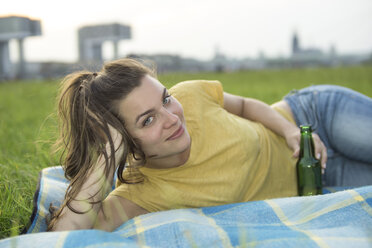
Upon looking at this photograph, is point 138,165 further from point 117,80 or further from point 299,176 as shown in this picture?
point 299,176

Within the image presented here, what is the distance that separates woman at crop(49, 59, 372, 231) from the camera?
5.58 feet

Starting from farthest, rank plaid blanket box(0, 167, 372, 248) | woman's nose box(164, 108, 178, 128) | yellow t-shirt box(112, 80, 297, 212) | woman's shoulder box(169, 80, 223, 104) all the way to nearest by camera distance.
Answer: woman's shoulder box(169, 80, 223, 104) → yellow t-shirt box(112, 80, 297, 212) → woman's nose box(164, 108, 178, 128) → plaid blanket box(0, 167, 372, 248)

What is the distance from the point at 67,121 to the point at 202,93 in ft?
2.62

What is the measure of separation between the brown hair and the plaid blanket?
28 centimetres

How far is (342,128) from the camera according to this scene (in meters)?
2.46

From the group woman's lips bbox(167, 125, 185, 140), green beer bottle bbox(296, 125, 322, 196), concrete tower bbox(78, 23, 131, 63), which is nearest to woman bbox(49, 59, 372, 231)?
woman's lips bbox(167, 125, 185, 140)

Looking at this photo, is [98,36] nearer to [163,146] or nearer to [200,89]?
[200,89]

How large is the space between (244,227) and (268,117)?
107cm

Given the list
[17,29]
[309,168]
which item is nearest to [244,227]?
[309,168]

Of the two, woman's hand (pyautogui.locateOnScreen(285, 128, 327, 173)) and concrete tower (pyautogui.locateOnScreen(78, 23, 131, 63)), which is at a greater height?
concrete tower (pyautogui.locateOnScreen(78, 23, 131, 63))

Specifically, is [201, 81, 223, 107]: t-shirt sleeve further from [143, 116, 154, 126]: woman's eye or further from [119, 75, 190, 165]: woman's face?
[143, 116, 154, 126]: woman's eye

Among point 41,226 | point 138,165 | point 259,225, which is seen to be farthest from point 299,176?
point 41,226

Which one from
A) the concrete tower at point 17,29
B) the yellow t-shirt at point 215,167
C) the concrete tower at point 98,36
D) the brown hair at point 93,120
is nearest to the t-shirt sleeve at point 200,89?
the yellow t-shirt at point 215,167

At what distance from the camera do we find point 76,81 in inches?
73.2
